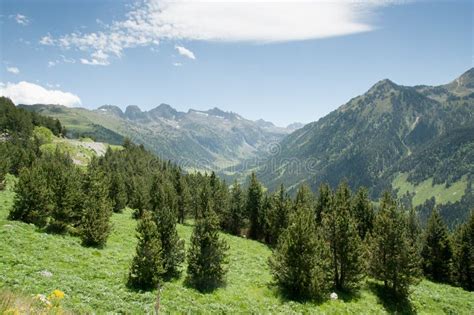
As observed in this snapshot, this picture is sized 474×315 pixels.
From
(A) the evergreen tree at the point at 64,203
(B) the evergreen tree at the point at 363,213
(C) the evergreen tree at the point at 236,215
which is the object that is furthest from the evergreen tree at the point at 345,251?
(A) the evergreen tree at the point at 64,203

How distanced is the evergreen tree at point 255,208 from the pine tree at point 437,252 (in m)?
33.6

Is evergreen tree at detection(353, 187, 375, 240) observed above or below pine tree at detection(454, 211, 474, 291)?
above

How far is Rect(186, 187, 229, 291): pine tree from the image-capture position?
36.8m

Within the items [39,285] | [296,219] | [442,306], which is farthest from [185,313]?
[442,306]

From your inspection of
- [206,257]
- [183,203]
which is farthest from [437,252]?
[183,203]

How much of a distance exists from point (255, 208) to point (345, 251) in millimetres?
34950

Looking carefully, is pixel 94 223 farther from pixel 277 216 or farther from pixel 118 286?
pixel 277 216

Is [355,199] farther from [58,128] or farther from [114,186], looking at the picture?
[58,128]

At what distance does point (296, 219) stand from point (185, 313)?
59.9 ft

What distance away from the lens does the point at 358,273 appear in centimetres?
4253

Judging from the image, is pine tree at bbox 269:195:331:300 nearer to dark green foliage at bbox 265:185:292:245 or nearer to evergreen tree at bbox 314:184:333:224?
dark green foliage at bbox 265:185:292:245

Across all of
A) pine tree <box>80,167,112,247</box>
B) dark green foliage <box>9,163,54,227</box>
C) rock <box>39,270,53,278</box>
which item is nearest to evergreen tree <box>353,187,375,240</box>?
pine tree <box>80,167,112,247</box>

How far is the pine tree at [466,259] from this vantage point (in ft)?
191

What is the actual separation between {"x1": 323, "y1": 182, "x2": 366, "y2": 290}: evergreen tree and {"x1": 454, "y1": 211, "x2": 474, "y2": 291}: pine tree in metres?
28.5
